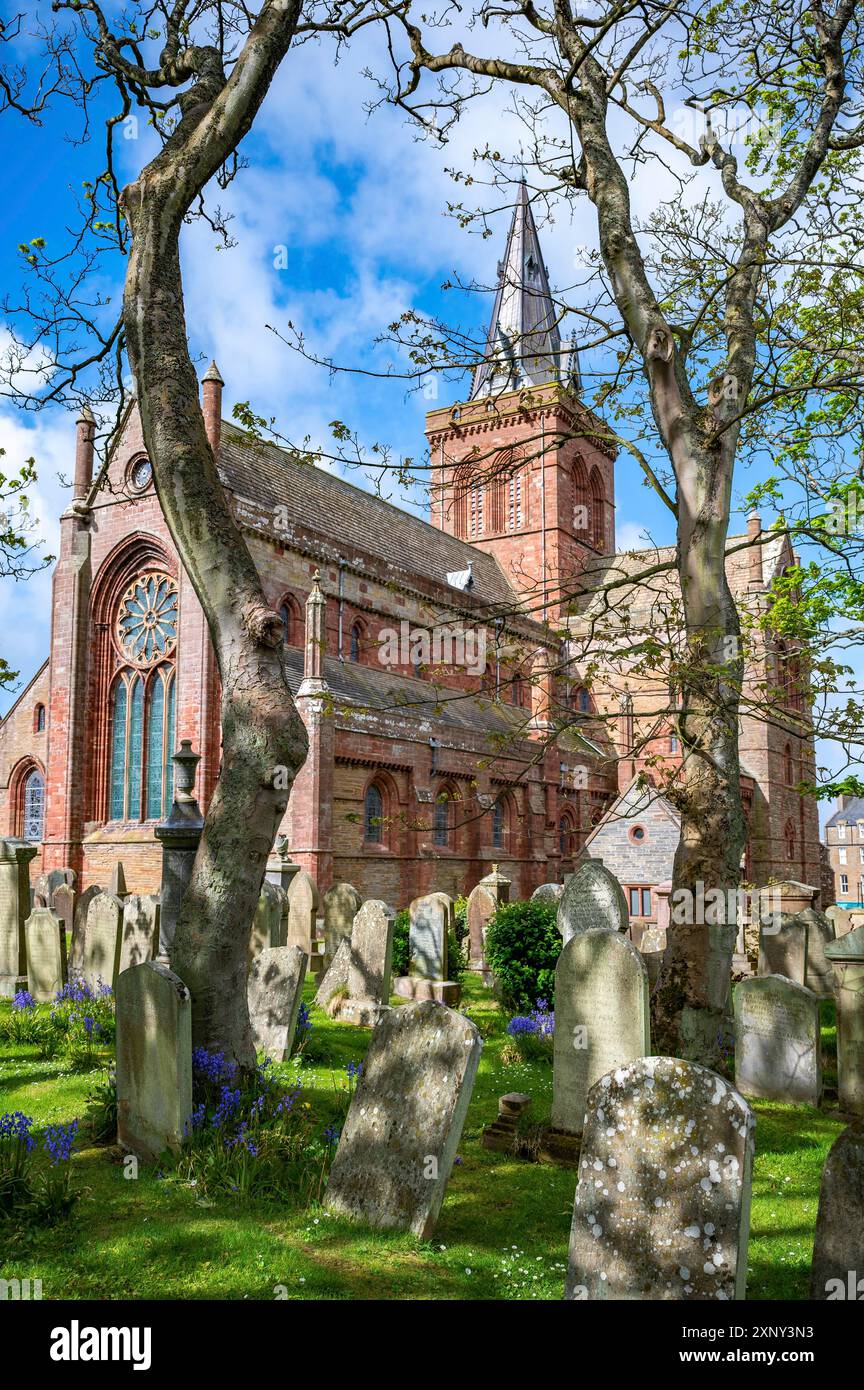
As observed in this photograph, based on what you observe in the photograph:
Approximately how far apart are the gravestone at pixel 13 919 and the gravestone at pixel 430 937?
15.8 ft

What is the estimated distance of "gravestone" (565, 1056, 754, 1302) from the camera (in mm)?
3270

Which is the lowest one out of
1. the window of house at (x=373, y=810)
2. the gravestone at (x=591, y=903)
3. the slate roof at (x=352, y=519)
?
the gravestone at (x=591, y=903)

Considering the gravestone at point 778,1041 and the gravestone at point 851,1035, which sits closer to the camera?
the gravestone at point 851,1035

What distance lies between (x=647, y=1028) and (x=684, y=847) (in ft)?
5.99

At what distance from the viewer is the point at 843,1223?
339 cm

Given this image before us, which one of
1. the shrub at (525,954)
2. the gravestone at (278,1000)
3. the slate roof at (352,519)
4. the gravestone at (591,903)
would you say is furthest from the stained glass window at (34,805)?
the gravestone at (591,903)

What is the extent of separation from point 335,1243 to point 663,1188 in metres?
1.92

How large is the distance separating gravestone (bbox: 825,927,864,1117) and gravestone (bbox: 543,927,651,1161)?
2.20 metres

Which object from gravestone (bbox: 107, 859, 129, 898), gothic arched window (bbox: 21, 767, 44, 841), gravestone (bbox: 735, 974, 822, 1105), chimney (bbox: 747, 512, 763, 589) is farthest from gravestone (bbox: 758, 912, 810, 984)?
chimney (bbox: 747, 512, 763, 589)

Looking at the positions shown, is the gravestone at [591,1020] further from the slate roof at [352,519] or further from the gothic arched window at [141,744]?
the gothic arched window at [141,744]

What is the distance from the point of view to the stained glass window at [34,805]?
1093 inches

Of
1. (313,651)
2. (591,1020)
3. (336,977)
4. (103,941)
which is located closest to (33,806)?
(313,651)
